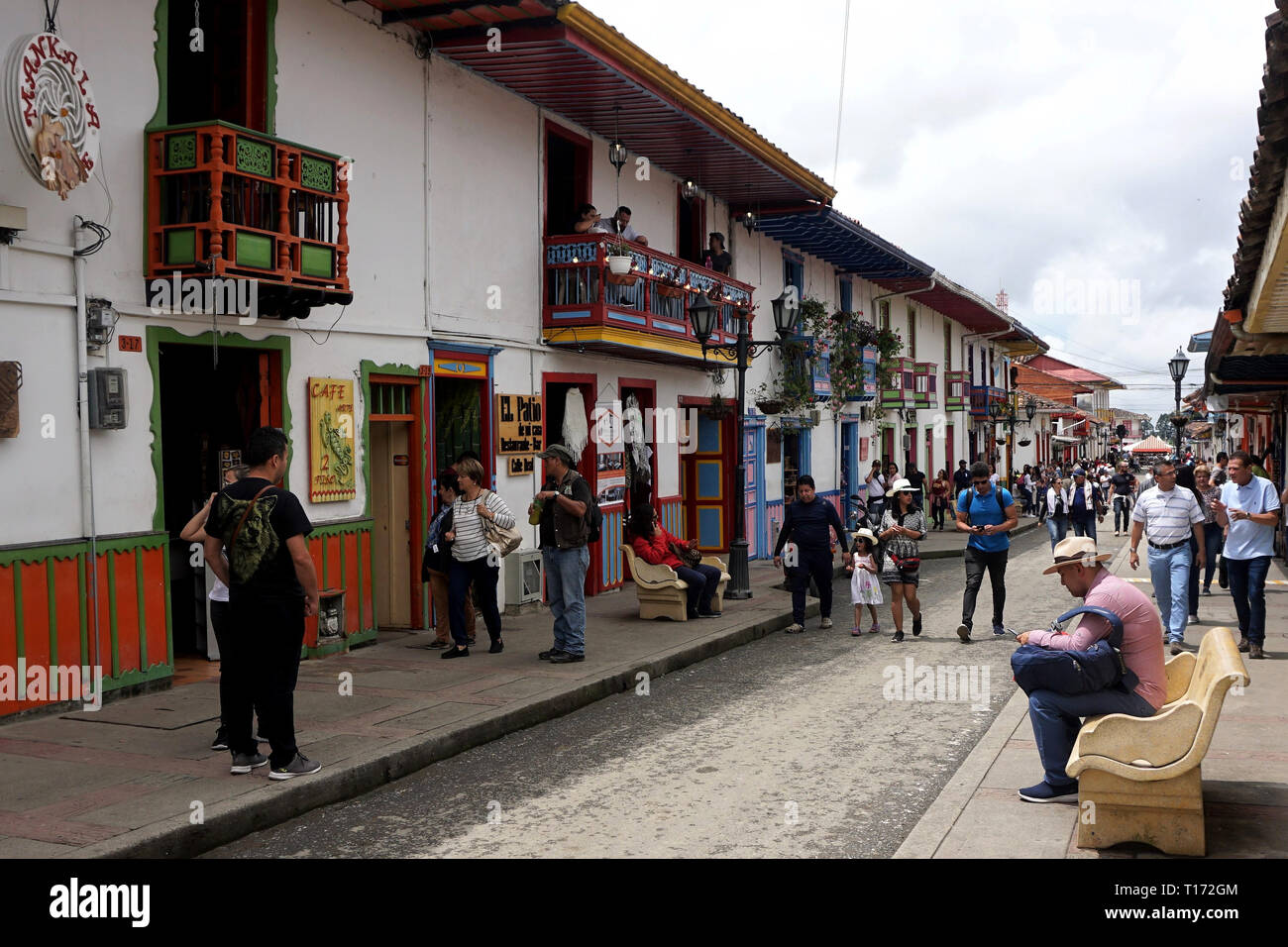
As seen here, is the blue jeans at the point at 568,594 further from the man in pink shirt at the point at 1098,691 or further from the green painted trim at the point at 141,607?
the man in pink shirt at the point at 1098,691

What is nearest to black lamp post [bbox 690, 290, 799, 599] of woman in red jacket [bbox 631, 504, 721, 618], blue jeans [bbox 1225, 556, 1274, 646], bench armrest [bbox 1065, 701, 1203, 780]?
woman in red jacket [bbox 631, 504, 721, 618]

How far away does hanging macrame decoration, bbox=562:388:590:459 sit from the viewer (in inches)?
555

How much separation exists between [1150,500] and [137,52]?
8968 millimetres

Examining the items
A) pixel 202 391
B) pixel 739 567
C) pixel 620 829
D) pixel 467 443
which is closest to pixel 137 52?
pixel 202 391

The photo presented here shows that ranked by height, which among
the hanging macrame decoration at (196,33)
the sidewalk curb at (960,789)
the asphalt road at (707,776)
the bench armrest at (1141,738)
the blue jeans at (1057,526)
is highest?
the hanging macrame decoration at (196,33)

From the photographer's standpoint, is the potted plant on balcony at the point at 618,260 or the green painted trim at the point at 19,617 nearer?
the green painted trim at the point at 19,617

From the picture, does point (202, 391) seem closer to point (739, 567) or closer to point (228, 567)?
point (228, 567)

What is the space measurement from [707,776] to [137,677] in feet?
14.0

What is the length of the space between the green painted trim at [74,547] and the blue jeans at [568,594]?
10.0 ft

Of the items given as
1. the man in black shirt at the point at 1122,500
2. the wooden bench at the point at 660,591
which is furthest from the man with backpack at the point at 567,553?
the man in black shirt at the point at 1122,500

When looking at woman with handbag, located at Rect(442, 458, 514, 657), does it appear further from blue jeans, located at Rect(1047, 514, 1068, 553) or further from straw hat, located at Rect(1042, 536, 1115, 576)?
blue jeans, located at Rect(1047, 514, 1068, 553)

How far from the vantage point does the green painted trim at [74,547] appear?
7.29 meters

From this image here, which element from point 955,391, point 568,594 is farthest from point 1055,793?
point 955,391

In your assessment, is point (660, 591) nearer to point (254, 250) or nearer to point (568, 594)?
point (568, 594)
